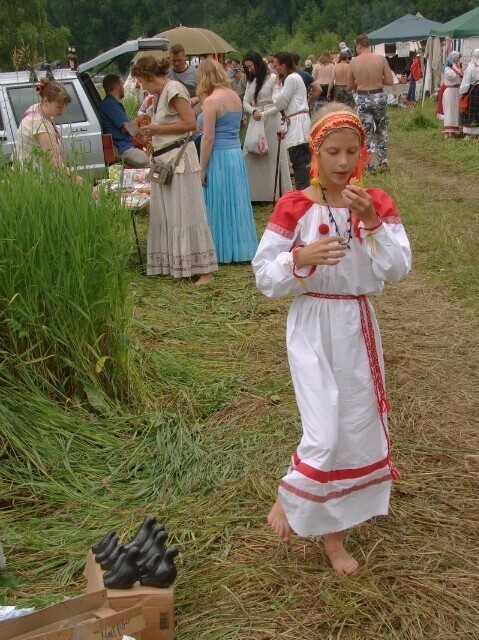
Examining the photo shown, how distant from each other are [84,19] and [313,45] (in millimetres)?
26411

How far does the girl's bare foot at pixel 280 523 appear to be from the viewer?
10.1ft

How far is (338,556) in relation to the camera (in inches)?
124

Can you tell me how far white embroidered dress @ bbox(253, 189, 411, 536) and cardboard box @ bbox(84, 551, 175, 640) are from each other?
1.75 ft

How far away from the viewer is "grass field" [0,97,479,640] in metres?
2.97

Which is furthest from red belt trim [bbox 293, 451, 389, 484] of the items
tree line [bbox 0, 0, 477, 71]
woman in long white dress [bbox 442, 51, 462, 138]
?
tree line [bbox 0, 0, 477, 71]

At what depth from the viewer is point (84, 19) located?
214 feet

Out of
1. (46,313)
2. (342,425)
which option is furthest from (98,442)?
(342,425)

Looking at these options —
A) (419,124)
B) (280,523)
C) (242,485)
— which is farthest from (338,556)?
(419,124)

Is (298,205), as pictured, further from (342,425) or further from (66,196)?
(66,196)

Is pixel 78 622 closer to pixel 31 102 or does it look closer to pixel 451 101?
pixel 31 102

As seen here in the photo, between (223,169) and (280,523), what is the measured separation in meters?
5.09

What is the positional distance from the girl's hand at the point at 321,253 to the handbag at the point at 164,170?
14.1ft

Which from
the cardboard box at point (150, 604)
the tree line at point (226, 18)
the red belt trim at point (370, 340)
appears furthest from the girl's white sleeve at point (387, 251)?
the tree line at point (226, 18)

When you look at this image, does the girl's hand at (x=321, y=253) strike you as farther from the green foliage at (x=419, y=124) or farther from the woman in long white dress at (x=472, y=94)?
the green foliage at (x=419, y=124)
